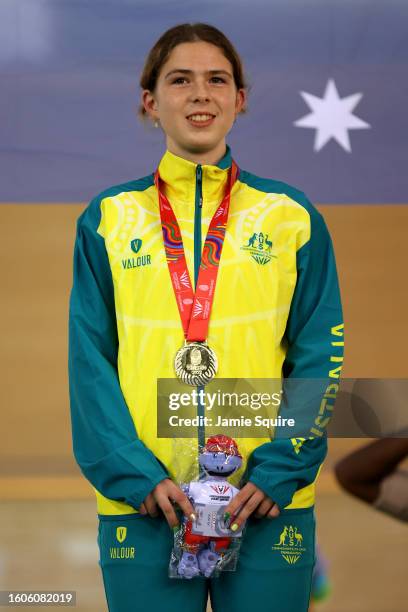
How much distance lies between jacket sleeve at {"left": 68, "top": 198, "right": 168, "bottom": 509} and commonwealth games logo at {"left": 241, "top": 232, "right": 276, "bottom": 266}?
10.6 inches

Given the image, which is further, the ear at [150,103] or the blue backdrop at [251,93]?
the blue backdrop at [251,93]

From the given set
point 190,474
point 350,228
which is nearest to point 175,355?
point 190,474

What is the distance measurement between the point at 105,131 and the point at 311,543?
5.31ft

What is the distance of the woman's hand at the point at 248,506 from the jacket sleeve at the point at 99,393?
0.13 metres

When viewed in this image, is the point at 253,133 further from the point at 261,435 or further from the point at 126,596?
the point at 126,596

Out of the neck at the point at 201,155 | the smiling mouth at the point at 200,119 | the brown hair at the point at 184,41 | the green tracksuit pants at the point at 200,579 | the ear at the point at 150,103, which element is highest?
the brown hair at the point at 184,41

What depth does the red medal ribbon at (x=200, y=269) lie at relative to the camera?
200cm

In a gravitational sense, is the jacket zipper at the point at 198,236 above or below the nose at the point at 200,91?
below

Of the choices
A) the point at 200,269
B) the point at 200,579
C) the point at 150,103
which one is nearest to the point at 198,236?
the point at 200,269

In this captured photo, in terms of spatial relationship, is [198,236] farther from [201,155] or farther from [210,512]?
[210,512]

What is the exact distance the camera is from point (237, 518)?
1927 mm

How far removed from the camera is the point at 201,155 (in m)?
2.12

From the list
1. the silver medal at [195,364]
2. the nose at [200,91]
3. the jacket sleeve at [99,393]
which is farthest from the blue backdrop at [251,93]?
A: the silver medal at [195,364]

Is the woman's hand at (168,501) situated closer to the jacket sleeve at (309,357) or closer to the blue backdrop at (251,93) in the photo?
the jacket sleeve at (309,357)
